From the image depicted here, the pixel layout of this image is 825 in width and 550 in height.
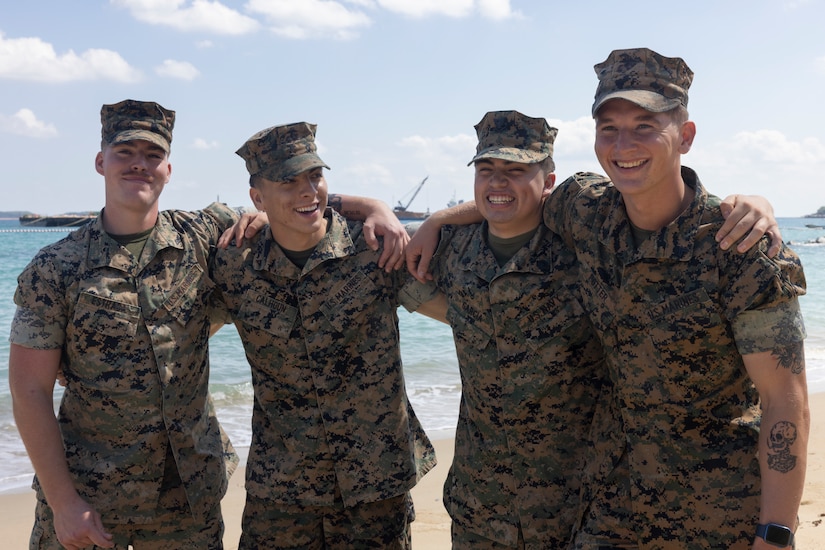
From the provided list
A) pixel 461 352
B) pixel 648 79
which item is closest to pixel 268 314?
pixel 461 352

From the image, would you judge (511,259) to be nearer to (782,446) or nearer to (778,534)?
(782,446)

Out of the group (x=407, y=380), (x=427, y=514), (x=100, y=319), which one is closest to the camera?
(x=100, y=319)

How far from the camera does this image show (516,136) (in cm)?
361

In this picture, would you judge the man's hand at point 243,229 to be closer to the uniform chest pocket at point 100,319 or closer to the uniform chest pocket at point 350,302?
the uniform chest pocket at point 350,302

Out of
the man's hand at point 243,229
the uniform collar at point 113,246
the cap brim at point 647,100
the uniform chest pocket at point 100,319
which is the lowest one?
the uniform chest pocket at point 100,319

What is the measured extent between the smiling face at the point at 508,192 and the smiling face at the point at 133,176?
4.90 feet

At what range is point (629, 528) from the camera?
314 cm

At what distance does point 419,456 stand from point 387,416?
0.31 m

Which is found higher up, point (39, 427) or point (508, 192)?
point (508, 192)

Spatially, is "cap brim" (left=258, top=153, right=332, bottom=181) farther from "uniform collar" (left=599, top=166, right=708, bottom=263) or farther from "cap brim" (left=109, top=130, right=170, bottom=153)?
"uniform collar" (left=599, top=166, right=708, bottom=263)

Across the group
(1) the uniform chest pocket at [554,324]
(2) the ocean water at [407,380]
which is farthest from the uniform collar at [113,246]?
(2) the ocean water at [407,380]

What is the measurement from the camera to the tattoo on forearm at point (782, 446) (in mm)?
2707

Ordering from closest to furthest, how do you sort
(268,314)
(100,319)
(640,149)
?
(640,149), (100,319), (268,314)

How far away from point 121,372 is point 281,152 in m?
1.26
